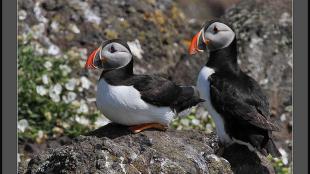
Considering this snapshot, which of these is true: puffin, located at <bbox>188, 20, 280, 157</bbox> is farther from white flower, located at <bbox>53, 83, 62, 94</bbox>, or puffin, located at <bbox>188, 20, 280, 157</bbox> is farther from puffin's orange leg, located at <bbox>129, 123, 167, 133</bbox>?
white flower, located at <bbox>53, 83, 62, 94</bbox>

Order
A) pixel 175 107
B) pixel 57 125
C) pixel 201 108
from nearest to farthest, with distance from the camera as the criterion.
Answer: pixel 175 107 → pixel 57 125 → pixel 201 108

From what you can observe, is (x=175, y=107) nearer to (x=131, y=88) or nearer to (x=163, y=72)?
(x=131, y=88)

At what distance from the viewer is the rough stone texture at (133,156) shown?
7.56 m

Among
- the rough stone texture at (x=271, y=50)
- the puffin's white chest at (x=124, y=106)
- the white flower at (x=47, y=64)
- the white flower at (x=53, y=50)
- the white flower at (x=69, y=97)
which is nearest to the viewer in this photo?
the puffin's white chest at (x=124, y=106)

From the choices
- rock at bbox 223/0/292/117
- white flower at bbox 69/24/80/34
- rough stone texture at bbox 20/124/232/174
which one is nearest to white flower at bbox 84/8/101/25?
white flower at bbox 69/24/80/34

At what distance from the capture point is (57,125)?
37.7ft

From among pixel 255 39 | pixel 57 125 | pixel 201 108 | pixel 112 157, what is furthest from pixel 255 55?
pixel 112 157

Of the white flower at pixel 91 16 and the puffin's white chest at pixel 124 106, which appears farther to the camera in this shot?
the white flower at pixel 91 16

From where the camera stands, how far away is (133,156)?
7.67 meters

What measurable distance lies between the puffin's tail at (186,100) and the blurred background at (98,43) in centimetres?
230

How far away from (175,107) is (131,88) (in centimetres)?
62

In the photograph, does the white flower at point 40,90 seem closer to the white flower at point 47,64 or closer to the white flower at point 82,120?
the white flower at point 47,64

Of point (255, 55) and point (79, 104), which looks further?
point (255, 55)

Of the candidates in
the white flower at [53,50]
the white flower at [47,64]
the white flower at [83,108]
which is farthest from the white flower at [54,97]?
the white flower at [53,50]
